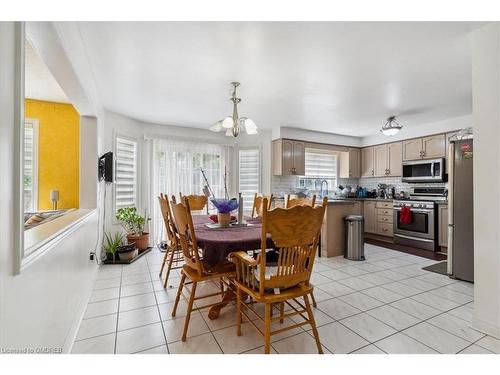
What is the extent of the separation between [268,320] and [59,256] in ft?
4.34

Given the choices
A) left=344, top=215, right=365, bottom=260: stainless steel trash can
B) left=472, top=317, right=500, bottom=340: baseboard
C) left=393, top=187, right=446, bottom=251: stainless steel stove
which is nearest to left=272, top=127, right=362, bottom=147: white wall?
left=393, top=187, right=446, bottom=251: stainless steel stove

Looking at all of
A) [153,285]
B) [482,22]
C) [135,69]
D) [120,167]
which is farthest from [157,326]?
[482,22]

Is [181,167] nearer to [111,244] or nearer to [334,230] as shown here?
[111,244]

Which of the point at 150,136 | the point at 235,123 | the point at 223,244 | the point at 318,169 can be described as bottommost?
the point at 223,244

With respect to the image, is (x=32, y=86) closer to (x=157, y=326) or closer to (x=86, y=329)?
(x=86, y=329)

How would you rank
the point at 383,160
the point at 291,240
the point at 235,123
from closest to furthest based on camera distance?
the point at 291,240
the point at 235,123
the point at 383,160

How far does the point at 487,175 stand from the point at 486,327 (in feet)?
→ 3.80

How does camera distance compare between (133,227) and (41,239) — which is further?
(133,227)

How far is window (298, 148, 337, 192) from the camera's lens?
5891 mm

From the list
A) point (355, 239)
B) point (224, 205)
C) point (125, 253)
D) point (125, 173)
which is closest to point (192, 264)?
point (224, 205)

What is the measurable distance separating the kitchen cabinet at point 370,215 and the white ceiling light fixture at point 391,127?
175 centimetres

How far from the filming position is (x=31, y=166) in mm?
3475

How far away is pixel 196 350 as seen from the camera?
1.71 m

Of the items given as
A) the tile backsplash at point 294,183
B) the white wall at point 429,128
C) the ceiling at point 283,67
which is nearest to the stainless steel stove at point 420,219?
the tile backsplash at point 294,183
